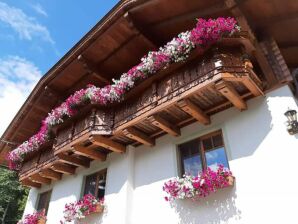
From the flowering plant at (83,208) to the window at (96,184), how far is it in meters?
0.42

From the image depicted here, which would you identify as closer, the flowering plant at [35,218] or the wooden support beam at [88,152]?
the wooden support beam at [88,152]

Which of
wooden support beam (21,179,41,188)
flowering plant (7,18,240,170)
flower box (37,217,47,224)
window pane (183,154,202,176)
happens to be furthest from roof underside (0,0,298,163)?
flower box (37,217,47,224)

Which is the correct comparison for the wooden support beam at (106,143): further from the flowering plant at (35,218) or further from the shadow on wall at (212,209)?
the flowering plant at (35,218)

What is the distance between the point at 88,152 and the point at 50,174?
263 centimetres

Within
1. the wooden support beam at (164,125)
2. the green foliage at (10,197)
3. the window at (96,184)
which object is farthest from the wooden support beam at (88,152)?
the green foliage at (10,197)

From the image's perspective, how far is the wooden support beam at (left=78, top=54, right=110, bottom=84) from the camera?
28.3 ft

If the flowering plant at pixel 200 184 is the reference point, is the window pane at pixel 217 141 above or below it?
above

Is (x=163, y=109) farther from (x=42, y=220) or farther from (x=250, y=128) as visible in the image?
(x=42, y=220)

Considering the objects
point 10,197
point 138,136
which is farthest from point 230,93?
point 10,197

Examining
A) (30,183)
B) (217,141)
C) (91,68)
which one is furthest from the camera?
(30,183)

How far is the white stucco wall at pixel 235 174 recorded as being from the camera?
200 inches

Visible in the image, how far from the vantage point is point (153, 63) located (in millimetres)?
6605

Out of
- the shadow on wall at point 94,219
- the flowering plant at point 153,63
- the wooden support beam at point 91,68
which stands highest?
the wooden support beam at point 91,68

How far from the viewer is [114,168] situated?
8.23 meters
